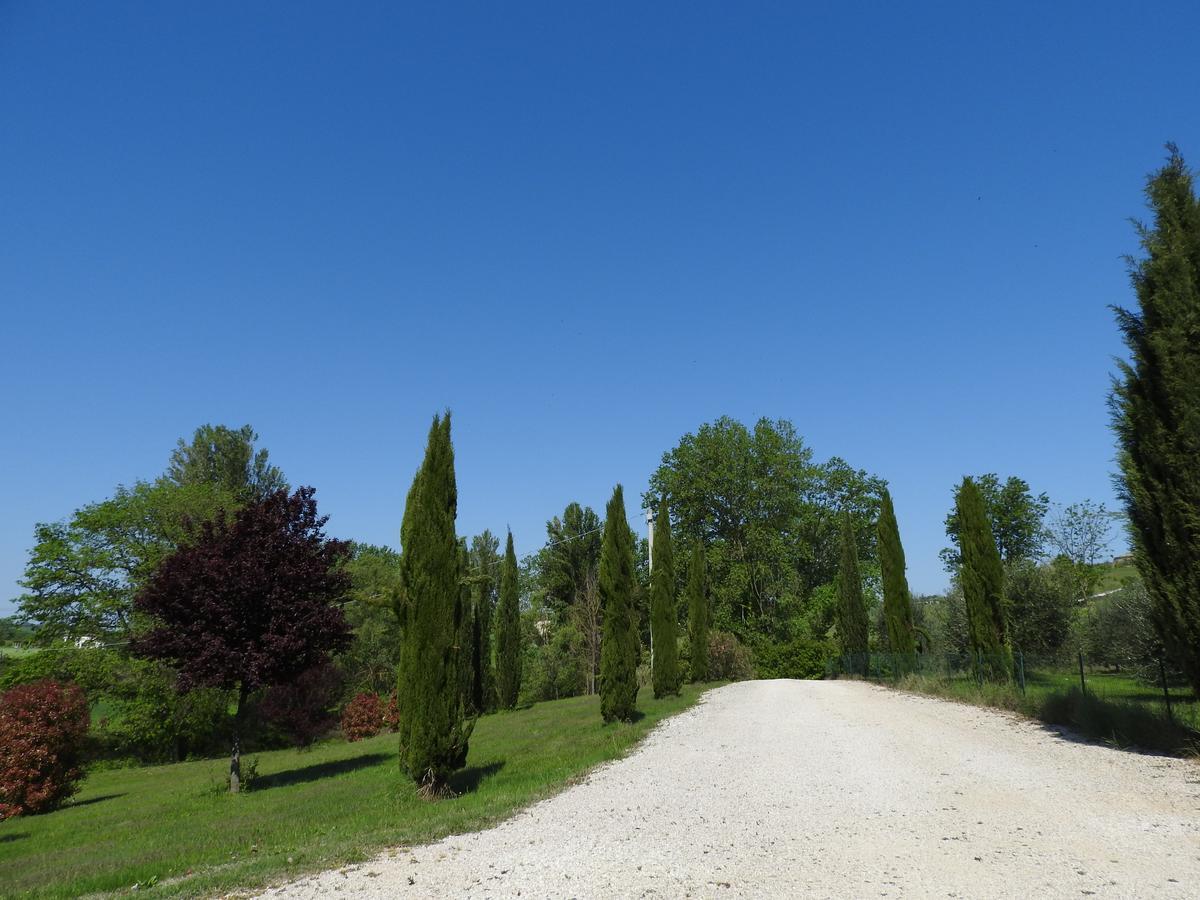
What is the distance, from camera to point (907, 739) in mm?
11148

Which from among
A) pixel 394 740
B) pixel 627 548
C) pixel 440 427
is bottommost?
pixel 394 740

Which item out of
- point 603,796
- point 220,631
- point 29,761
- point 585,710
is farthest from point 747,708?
point 29,761

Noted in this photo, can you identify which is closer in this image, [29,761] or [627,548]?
[29,761]

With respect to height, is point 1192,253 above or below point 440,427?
above

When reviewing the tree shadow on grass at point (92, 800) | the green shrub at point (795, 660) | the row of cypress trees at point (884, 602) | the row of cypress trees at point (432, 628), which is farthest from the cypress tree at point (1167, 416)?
the green shrub at point (795, 660)

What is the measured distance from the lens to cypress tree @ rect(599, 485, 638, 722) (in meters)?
15.5

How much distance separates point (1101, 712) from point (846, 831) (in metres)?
7.22

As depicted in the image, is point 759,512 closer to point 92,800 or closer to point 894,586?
point 894,586

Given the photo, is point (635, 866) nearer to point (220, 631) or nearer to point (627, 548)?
point (220, 631)

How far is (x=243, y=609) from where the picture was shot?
1284 cm

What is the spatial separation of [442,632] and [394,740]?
13055mm

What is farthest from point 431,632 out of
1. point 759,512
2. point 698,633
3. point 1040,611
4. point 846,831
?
point 759,512

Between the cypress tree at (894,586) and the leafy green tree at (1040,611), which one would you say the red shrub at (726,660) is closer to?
the cypress tree at (894,586)

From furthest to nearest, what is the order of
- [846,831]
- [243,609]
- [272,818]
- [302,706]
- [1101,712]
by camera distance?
1. [302,706]
2. [243,609]
3. [1101,712]
4. [272,818]
5. [846,831]
